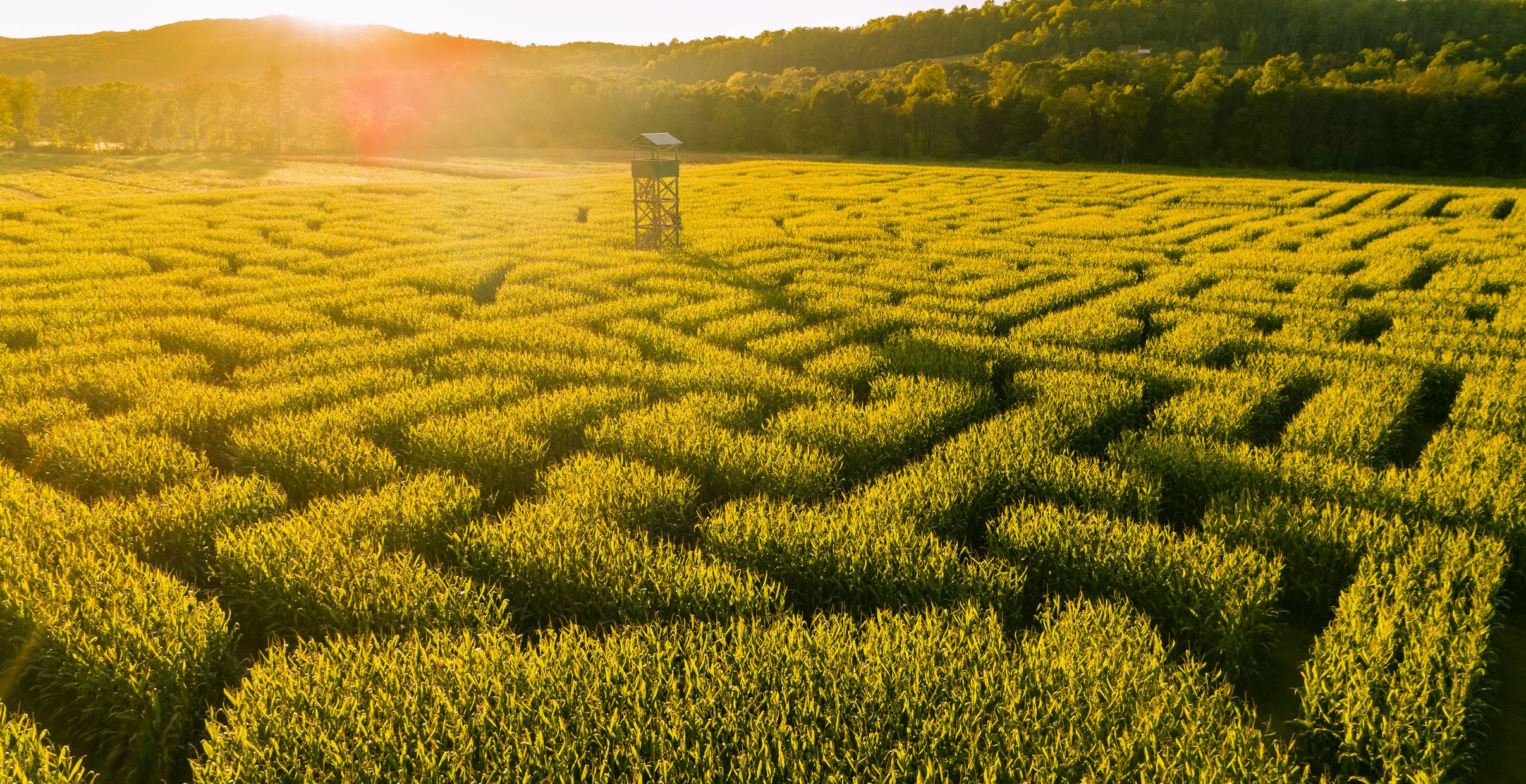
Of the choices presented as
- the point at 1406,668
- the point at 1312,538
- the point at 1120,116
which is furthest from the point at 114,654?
the point at 1120,116

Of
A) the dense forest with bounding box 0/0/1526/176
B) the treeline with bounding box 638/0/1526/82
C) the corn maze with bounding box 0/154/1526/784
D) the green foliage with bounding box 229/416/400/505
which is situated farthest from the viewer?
the treeline with bounding box 638/0/1526/82

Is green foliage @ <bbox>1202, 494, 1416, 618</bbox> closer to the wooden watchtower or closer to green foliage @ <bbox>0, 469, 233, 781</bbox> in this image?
green foliage @ <bbox>0, 469, 233, 781</bbox>

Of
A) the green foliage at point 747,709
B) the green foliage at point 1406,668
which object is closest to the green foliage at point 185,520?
the green foliage at point 747,709

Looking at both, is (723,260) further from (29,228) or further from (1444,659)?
(29,228)

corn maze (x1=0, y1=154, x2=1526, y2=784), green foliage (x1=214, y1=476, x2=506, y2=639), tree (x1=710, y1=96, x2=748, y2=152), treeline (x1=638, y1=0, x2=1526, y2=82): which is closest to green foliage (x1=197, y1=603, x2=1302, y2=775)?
corn maze (x1=0, y1=154, x2=1526, y2=784)

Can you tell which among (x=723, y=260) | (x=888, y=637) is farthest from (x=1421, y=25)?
(x=888, y=637)

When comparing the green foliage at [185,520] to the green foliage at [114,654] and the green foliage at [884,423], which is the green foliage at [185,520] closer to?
the green foliage at [114,654]
